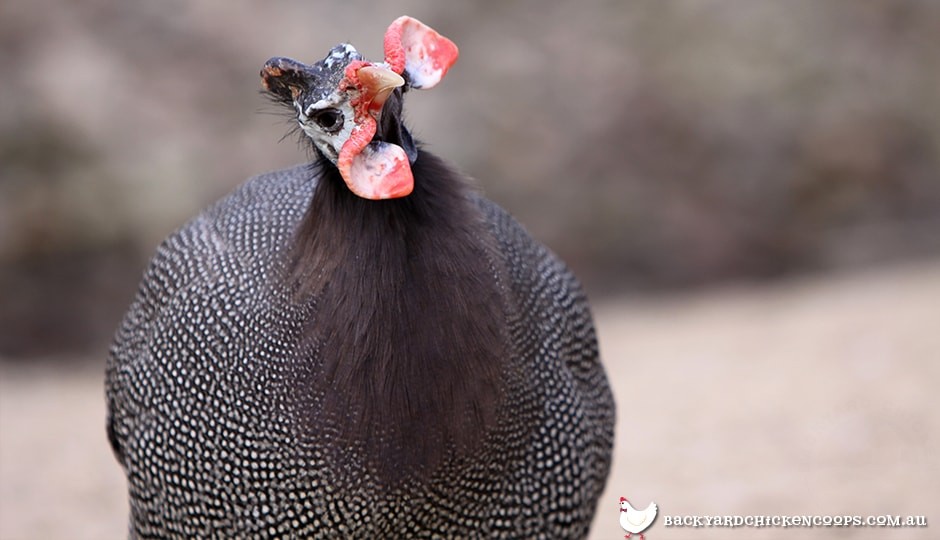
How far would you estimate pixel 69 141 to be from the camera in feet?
28.3

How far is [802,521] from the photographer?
490 centimetres

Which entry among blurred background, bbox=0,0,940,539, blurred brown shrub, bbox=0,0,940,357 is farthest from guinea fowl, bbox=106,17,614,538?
blurred brown shrub, bbox=0,0,940,357

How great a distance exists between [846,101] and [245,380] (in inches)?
286

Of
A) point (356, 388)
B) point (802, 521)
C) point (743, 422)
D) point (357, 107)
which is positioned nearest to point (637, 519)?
point (356, 388)

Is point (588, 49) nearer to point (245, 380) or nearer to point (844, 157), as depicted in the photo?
point (844, 157)

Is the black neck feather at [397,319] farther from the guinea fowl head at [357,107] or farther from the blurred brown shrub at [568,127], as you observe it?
the blurred brown shrub at [568,127]

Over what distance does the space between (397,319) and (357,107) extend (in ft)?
2.03

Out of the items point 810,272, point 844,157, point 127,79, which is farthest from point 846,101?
point 127,79

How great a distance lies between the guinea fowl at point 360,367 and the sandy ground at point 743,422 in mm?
1861

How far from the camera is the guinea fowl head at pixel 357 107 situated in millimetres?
3070

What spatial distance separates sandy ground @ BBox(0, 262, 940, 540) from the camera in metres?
5.46

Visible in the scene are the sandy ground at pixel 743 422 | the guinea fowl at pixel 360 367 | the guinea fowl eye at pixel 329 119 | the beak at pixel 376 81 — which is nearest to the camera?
the beak at pixel 376 81

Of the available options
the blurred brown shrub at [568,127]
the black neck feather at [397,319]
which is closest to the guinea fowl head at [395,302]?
the black neck feather at [397,319]

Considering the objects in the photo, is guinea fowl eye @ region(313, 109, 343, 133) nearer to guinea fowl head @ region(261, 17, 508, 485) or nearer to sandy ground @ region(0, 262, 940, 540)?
guinea fowl head @ region(261, 17, 508, 485)
